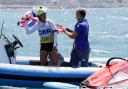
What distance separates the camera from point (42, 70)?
405 inches

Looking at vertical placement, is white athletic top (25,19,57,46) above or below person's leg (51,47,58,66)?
above

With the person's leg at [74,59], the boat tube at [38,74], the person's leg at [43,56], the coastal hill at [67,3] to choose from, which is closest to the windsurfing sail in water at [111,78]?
the boat tube at [38,74]

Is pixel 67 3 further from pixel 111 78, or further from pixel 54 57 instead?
pixel 111 78

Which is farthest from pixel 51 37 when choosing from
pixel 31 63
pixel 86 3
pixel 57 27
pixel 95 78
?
pixel 86 3

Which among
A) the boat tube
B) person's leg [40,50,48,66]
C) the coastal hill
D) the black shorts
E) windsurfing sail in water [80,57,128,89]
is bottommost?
the coastal hill

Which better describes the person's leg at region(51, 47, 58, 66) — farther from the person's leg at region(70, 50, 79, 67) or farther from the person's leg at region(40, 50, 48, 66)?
the person's leg at region(70, 50, 79, 67)

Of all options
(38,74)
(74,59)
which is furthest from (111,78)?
(74,59)

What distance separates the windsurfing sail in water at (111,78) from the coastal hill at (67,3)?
108992 millimetres

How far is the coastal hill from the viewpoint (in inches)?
4776

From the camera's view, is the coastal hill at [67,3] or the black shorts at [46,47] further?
the coastal hill at [67,3]

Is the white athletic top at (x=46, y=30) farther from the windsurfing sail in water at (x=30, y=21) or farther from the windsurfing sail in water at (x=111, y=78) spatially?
the windsurfing sail in water at (x=111, y=78)

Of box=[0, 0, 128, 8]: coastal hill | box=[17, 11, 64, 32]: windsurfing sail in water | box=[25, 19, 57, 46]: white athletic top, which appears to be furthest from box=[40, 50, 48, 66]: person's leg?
box=[0, 0, 128, 8]: coastal hill

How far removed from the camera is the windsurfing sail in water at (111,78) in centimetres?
831

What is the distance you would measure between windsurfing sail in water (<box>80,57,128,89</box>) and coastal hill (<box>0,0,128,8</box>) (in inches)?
4291
